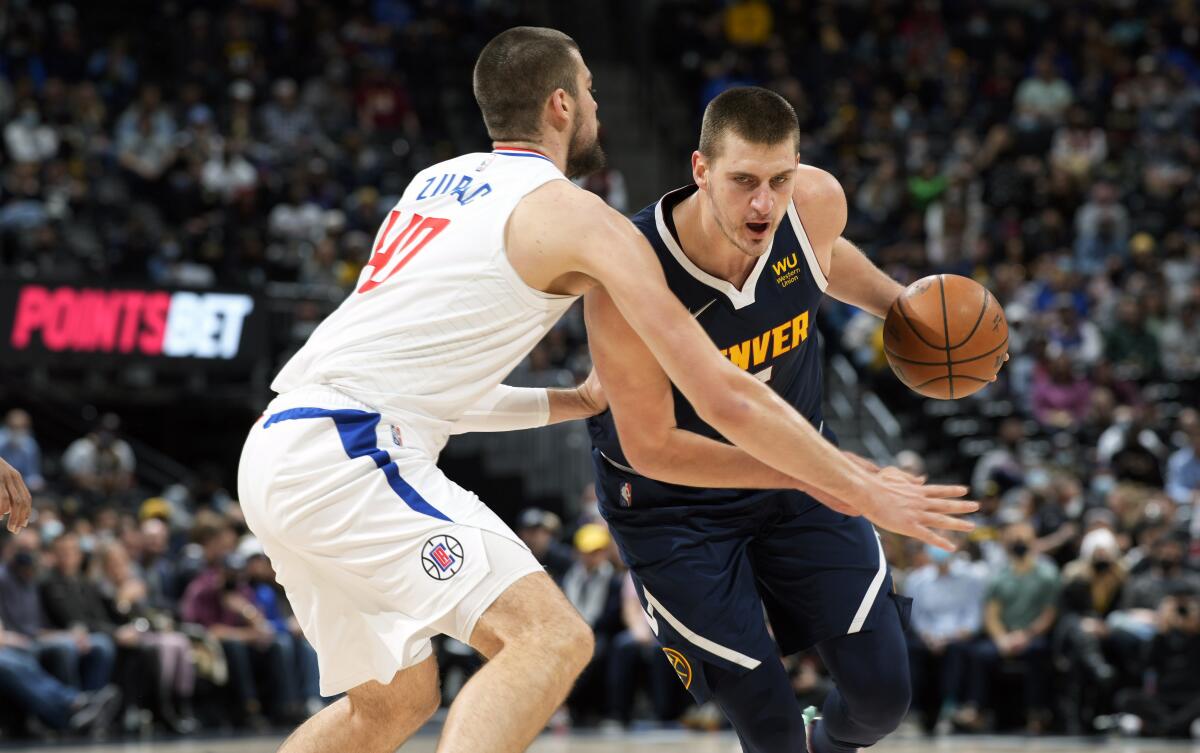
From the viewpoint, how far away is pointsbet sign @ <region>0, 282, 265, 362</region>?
48.0 ft

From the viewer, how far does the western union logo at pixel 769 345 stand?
5.18m

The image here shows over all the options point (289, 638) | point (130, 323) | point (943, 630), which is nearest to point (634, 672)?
point (943, 630)

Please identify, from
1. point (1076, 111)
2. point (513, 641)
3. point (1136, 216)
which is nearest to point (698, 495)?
point (513, 641)

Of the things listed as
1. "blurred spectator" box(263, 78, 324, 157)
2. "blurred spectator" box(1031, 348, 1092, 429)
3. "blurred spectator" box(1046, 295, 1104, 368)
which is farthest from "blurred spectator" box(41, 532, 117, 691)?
"blurred spectator" box(1046, 295, 1104, 368)

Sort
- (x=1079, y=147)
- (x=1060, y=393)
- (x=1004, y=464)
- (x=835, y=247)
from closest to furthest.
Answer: (x=835, y=247) < (x=1004, y=464) < (x=1060, y=393) < (x=1079, y=147)

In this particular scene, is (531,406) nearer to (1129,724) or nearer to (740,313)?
(740,313)

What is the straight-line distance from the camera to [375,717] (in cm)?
465

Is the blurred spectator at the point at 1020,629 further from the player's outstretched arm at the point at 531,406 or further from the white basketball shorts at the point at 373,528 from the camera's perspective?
the white basketball shorts at the point at 373,528

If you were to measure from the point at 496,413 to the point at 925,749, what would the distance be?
659 centimetres

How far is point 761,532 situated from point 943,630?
771cm

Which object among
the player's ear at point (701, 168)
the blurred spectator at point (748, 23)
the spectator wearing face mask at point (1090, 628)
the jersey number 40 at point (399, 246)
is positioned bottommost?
the spectator wearing face mask at point (1090, 628)

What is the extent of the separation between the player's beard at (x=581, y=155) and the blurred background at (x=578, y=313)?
809 centimetres

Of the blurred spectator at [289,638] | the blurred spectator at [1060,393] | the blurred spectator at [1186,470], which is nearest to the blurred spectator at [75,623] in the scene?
the blurred spectator at [289,638]

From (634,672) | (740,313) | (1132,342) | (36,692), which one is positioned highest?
(740,313)
